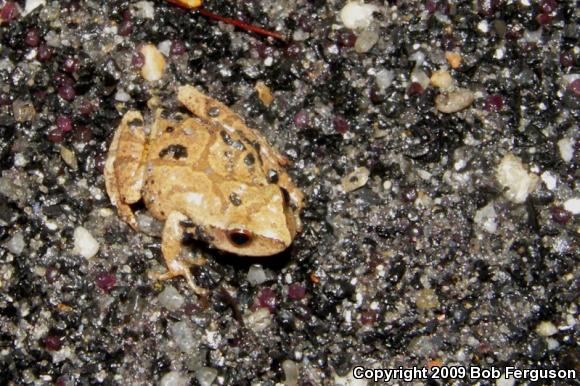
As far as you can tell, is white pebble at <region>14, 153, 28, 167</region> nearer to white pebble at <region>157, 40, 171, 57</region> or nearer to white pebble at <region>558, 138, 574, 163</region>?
white pebble at <region>157, 40, 171, 57</region>

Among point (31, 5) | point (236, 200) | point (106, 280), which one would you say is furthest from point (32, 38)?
point (236, 200)

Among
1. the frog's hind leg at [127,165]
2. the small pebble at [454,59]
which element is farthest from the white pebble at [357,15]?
the frog's hind leg at [127,165]

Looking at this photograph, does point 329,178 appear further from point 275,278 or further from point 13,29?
point 13,29

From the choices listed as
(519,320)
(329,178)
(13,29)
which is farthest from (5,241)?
(519,320)

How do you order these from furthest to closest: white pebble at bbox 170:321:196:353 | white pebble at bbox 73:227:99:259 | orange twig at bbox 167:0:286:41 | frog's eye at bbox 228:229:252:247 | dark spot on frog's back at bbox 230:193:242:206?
orange twig at bbox 167:0:286:41, white pebble at bbox 73:227:99:259, white pebble at bbox 170:321:196:353, dark spot on frog's back at bbox 230:193:242:206, frog's eye at bbox 228:229:252:247

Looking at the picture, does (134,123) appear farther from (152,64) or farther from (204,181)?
(204,181)

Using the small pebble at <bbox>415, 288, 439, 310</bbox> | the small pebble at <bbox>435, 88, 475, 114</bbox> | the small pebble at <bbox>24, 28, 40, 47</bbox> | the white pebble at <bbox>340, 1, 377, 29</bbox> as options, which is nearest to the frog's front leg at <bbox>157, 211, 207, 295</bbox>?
the small pebble at <bbox>415, 288, 439, 310</bbox>

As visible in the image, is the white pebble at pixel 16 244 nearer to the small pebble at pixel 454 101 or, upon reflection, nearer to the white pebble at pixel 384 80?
the white pebble at pixel 384 80

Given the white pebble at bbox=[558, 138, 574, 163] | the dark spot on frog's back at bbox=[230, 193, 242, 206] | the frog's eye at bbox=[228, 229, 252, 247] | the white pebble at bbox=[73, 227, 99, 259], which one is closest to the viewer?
the frog's eye at bbox=[228, 229, 252, 247]
